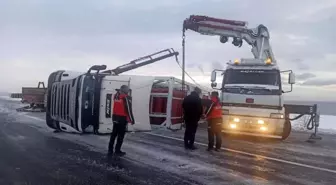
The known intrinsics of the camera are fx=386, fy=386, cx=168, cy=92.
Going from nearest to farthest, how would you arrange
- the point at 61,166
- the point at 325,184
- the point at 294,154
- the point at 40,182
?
the point at 40,182 → the point at 325,184 → the point at 61,166 → the point at 294,154

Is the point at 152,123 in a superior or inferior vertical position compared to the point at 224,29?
inferior

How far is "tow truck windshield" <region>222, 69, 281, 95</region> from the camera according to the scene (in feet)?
42.0

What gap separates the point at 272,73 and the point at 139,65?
28.4 feet

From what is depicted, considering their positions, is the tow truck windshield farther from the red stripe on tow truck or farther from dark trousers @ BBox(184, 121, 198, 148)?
dark trousers @ BBox(184, 121, 198, 148)

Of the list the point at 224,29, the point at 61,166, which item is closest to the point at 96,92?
the point at 61,166

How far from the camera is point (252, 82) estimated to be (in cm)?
1307

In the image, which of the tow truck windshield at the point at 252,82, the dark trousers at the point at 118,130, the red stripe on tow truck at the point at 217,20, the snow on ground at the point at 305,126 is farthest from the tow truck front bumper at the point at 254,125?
the snow on ground at the point at 305,126

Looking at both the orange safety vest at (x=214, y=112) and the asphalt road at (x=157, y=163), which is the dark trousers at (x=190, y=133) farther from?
the orange safety vest at (x=214, y=112)

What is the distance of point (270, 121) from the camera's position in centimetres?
1209

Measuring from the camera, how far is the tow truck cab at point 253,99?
12188 mm

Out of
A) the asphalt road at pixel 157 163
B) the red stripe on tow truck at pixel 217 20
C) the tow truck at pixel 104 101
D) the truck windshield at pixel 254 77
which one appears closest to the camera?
the asphalt road at pixel 157 163

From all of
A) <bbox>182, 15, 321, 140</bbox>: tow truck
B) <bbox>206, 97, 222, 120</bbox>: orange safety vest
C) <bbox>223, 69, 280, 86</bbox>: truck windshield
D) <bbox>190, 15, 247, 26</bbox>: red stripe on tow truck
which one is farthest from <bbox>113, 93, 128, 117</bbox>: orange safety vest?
<bbox>190, 15, 247, 26</bbox>: red stripe on tow truck

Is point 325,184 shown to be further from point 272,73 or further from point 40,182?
point 272,73

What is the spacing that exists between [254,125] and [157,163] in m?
5.04
